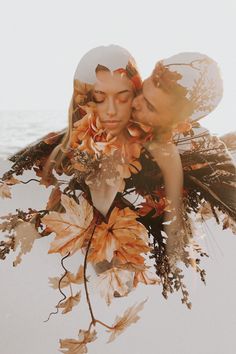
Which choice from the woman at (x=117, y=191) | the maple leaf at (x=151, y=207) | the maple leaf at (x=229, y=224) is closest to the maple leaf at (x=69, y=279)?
the woman at (x=117, y=191)

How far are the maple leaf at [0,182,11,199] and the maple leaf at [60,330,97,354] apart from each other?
0.82 feet

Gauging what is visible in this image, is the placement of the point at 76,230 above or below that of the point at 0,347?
above

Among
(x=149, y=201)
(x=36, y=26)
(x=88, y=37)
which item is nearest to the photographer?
(x=149, y=201)

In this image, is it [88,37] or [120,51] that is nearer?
[120,51]

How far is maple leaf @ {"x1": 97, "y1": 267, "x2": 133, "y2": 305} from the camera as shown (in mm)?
726

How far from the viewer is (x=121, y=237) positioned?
28.3 inches

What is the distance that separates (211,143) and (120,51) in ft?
0.66

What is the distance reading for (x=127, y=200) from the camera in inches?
28.4

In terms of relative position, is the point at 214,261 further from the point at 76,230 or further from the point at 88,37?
the point at 88,37

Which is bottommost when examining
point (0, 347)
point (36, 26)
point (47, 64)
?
point (0, 347)

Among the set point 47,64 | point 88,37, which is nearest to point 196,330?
point 88,37

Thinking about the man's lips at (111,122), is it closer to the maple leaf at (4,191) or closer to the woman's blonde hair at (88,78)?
the woman's blonde hair at (88,78)

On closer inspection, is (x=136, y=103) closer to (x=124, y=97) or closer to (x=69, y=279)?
(x=124, y=97)

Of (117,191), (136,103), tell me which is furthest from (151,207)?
(136,103)
